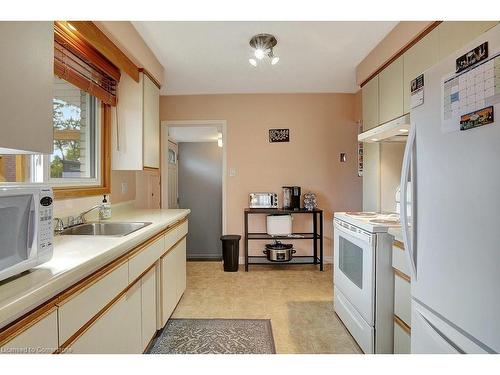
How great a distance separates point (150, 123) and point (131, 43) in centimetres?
75

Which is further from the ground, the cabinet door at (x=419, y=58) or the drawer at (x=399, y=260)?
the cabinet door at (x=419, y=58)

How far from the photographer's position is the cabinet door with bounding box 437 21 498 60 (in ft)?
4.73

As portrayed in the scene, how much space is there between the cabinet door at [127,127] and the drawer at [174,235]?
67 centimetres

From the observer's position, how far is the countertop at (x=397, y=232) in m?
1.55

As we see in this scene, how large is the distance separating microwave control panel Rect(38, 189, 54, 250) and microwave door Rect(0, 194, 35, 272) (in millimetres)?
25

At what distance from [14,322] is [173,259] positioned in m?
1.64

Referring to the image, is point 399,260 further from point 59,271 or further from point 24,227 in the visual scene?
point 24,227

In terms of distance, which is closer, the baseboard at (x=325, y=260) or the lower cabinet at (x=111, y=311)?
the lower cabinet at (x=111, y=311)

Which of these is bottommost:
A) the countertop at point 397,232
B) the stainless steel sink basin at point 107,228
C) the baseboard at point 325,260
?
the baseboard at point 325,260

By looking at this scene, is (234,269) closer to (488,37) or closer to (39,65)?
(39,65)

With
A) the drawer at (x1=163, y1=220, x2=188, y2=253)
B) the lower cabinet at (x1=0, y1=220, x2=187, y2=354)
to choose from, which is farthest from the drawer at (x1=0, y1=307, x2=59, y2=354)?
the drawer at (x1=163, y1=220, x2=188, y2=253)

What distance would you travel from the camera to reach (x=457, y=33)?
1.59m

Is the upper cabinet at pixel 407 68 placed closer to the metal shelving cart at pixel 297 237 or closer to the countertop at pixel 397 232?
the countertop at pixel 397 232

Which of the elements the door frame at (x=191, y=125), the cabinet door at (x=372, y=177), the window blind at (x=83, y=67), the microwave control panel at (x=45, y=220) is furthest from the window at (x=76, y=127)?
the cabinet door at (x=372, y=177)
